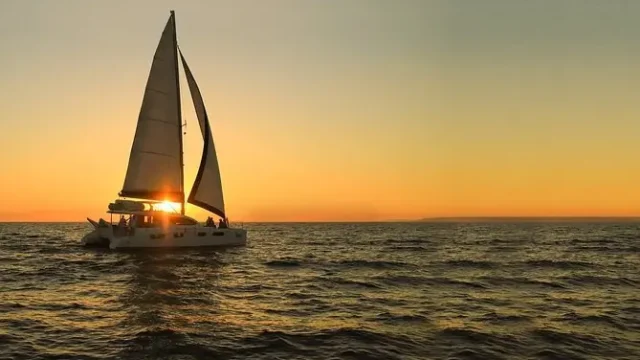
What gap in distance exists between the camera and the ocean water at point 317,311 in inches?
542

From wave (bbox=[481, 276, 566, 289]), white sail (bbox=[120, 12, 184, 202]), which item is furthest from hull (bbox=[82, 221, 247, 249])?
wave (bbox=[481, 276, 566, 289])

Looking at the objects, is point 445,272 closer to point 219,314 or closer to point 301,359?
point 219,314

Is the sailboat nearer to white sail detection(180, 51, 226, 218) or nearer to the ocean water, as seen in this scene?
white sail detection(180, 51, 226, 218)

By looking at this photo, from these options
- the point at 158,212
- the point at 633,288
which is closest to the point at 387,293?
the point at 633,288

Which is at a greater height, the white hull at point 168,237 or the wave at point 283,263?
the white hull at point 168,237

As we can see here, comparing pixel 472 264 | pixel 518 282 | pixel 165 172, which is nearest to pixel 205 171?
pixel 165 172

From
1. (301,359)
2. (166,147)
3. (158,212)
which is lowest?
(301,359)

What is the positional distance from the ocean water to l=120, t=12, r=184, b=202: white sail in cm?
1387

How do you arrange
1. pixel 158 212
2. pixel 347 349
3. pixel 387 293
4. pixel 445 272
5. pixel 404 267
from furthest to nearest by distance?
pixel 158 212, pixel 404 267, pixel 445 272, pixel 387 293, pixel 347 349

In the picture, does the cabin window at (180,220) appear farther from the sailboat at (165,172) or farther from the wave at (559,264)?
the wave at (559,264)

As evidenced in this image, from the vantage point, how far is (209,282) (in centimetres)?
2702

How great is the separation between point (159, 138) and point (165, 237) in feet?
29.7

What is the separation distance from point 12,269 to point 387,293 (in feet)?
74.8

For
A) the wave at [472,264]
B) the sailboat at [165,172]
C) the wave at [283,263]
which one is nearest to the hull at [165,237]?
the sailboat at [165,172]
